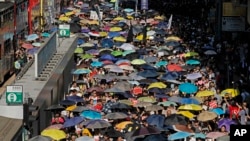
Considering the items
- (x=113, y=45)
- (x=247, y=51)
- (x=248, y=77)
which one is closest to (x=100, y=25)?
(x=113, y=45)

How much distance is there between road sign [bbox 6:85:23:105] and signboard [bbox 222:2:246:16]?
2376cm

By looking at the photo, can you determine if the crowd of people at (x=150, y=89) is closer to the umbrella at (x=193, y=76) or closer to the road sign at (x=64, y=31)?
the umbrella at (x=193, y=76)

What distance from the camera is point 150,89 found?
28.4m

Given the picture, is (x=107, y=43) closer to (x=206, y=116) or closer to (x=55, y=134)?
(x=206, y=116)

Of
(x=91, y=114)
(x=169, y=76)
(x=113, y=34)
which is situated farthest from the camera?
(x=113, y=34)

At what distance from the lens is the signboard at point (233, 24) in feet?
140

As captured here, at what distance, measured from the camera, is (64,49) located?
1410 inches

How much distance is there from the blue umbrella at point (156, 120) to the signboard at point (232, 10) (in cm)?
2197

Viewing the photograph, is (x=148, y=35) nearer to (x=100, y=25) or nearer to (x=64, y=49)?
(x=100, y=25)

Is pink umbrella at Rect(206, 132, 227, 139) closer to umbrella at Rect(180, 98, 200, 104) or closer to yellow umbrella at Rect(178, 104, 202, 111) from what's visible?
yellow umbrella at Rect(178, 104, 202, 111)

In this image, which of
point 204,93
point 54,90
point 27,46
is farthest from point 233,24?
point 54,90

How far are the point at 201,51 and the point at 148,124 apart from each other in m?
19.1

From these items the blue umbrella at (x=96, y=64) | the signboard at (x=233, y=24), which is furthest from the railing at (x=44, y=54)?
the signboard at (x=233, y=24)

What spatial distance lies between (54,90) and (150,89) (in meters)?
3.27
